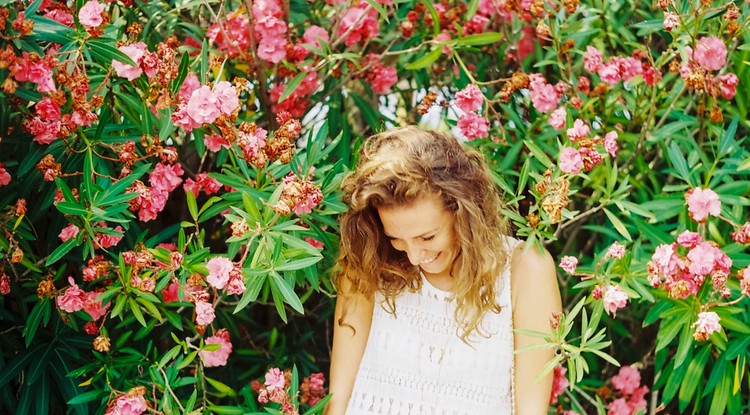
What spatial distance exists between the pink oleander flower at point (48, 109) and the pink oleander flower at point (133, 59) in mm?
162

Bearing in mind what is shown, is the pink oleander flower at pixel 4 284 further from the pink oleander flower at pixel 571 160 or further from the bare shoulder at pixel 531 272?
the pink oleander flower at pixel 571 160

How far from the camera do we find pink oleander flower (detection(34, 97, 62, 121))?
6.65ft

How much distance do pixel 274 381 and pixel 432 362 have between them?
0.37 meters

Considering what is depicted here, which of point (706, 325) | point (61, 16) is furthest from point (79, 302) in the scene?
point (706, 325)

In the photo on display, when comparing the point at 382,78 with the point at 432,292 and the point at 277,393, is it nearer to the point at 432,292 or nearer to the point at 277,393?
the point at 432,292

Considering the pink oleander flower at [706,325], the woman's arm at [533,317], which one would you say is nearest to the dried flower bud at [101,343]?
the woman's arm at [533,317]

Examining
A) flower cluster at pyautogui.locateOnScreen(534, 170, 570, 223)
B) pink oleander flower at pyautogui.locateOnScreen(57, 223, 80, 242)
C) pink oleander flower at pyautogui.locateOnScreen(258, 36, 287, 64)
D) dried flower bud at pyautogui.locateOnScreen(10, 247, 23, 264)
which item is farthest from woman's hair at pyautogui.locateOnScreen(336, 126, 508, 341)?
Answer: dried flower bud at pyautogui.locateOnScreen(10, 247, 23, 264)

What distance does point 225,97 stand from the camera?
77.3 inches

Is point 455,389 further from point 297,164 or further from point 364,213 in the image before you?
point 297,164

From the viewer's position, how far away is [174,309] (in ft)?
8.05

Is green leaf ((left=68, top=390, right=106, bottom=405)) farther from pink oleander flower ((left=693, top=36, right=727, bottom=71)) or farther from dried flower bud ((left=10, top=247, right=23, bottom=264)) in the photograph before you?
pink oleander flower ((left=693, top=36, right=727, bottom=71))

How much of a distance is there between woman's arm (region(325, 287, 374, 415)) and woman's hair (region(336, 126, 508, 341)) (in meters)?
0.05

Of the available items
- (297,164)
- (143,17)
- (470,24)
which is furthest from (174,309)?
(470,24)

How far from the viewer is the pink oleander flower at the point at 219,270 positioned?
6.09 feet
